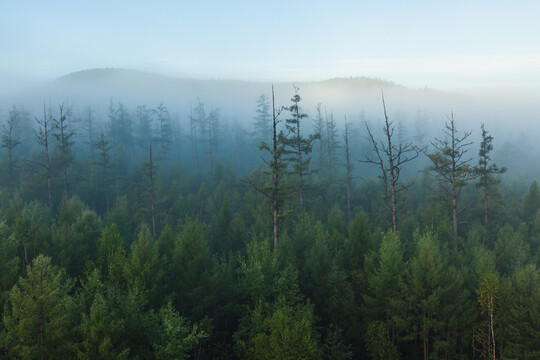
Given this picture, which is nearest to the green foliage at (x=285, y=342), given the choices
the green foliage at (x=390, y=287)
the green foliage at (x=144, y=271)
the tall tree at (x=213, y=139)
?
the green foliage at (x=390, y=287)

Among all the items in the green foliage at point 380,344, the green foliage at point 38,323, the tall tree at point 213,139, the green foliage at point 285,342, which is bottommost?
the green foliage at point 380,344

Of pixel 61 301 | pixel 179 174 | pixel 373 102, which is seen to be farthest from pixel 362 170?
pixel 373 102

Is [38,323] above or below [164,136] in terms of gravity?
below

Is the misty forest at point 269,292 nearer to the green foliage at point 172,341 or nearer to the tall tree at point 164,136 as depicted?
the green foliage at point 172,341

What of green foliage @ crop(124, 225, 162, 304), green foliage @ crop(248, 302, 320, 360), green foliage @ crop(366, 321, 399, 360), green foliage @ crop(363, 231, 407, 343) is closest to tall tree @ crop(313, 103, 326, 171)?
green foliage @ crop(363, 231, 407, 343)

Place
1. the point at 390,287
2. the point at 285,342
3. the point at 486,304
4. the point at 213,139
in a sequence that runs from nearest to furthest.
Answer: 1. the point at 285,342
2. the point at 486,304
3. the point at 390,287
4. the point at 213,139

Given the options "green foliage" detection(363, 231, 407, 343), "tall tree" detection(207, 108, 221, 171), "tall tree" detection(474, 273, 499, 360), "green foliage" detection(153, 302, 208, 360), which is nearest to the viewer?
"green foliage" detection(153, 302, 208, 360)

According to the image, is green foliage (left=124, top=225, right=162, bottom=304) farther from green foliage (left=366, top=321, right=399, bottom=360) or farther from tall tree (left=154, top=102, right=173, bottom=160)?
tall tree (left=154, top=102, right=173, bottom=160)

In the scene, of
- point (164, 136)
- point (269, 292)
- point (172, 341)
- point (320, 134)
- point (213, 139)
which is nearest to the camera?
point (172, 341)

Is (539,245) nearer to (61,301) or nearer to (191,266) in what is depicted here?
(191,266)

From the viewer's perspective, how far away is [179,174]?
57.8 meters

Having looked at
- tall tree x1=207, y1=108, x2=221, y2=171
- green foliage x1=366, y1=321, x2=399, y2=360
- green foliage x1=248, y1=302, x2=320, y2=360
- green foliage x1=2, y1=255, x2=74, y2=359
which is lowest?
green foliage x1=366, y1=321, x2=399, y2=360

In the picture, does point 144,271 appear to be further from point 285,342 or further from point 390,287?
point 390,287

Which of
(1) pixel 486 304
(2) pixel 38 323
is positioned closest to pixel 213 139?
(2) pixel 38 323
